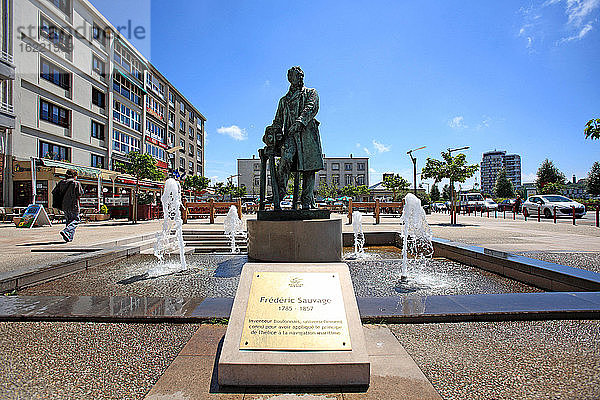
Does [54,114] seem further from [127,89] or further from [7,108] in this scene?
[127,89]

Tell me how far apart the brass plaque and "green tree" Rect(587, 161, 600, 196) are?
69.9 metres

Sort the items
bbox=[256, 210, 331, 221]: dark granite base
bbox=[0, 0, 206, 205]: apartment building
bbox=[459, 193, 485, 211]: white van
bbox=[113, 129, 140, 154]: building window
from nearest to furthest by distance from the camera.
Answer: bbox=[256, 210, 331, 221]: dark granite base → bbox=[0, 0, 206, 205]: apartment building → bbox=[459, 193, 485, 211]: white van → bbox=[113, 129, 140, 154]: building window

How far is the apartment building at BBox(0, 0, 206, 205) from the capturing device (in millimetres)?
25656

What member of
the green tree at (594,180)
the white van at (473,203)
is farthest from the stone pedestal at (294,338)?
the green tree at (594,180)

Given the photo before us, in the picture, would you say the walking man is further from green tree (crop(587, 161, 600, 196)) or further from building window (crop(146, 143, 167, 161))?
green tree (crop(587, 161, 600, 196))

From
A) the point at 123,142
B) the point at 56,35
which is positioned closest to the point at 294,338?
the point at 56,35

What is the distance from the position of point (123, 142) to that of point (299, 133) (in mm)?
39604

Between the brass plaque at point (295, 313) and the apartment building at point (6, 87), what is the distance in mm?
29701

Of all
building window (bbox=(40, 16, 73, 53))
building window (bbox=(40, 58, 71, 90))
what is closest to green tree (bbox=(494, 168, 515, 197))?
building window (bbox=(40, 58, 71, 90))

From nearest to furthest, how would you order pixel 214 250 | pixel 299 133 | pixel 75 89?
pixel 299 133, pixel 214 250, pixel 75 89

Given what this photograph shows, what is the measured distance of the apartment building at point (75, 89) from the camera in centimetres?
2566

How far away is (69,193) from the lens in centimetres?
930

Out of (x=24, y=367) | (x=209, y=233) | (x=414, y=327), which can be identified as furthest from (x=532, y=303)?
(x=209, y=233)

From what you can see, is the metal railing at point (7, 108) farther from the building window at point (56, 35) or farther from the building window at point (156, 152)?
the building window at point (156, 152)
